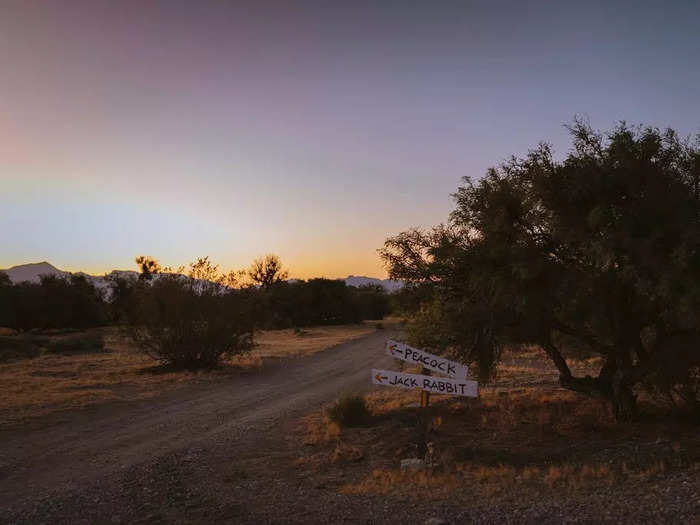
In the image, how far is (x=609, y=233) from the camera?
30.3 ft

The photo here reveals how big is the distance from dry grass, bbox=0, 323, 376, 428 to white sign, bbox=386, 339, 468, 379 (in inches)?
377

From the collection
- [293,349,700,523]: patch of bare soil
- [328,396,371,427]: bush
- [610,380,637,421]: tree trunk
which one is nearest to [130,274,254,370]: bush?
[293,349,700,523]: patch of bare soil

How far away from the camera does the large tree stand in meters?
9.16


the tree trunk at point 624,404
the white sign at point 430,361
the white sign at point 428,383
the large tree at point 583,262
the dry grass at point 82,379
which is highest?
the large tree at point 583,262

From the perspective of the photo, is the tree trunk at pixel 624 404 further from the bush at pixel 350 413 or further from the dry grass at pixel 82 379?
the dry grass at pixel 82 379

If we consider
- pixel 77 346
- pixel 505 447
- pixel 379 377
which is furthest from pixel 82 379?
pixel 505 447

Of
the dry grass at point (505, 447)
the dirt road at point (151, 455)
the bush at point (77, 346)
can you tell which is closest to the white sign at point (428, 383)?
the dry grass at point (505, 447)

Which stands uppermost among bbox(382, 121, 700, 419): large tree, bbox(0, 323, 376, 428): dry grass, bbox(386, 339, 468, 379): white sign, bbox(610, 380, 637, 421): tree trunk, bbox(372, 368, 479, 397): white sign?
bbox(382, 121, 700, 419): large tree

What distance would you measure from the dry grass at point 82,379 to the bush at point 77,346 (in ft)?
6.11

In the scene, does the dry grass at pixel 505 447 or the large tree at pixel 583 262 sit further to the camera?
the large tree at pixel 583 262

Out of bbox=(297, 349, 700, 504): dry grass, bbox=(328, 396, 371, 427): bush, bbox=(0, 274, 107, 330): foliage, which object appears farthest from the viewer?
bbox=(0, 274, 107, 330): foliage

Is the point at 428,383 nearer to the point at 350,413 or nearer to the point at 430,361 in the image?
the point at 430,361

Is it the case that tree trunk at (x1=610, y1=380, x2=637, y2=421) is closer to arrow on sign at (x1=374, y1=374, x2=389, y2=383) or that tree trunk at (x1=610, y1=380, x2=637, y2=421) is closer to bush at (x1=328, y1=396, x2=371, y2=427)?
bush at (x1=328, y1=396, x2=371, y2=427)

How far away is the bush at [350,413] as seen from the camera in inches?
509
